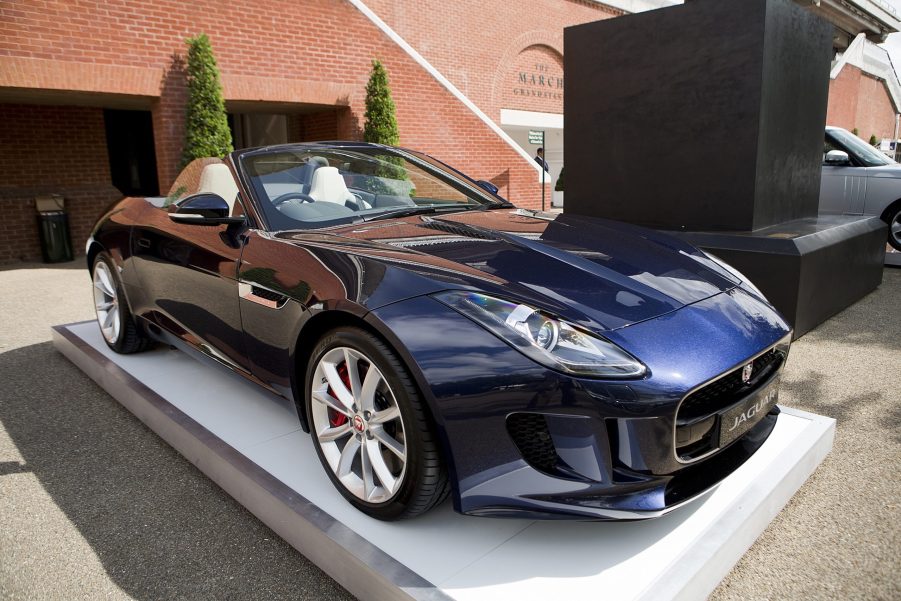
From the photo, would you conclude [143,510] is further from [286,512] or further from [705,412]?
[705,412]

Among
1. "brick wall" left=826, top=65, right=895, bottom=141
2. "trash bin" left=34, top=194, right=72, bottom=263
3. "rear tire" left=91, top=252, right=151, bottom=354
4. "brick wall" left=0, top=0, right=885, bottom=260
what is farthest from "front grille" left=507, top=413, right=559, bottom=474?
"brick wall" left=826, top=65, right=895, bottom=141

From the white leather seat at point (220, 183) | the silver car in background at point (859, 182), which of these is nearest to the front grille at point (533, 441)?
the white leather seat at point (220, 183)

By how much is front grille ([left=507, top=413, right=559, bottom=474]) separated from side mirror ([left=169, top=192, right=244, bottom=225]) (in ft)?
5.53

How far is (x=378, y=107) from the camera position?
11.0m

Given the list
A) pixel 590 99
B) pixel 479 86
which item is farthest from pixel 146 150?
pixel 590 99

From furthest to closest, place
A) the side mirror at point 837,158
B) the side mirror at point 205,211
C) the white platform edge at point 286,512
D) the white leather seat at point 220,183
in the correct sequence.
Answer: the side mirror at point 837,158 < the white leather seat at point 220,183 < the side mirror at point 205,211 < the white platform edge at point 286,512

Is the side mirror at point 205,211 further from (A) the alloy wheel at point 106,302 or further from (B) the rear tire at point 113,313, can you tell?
(A) the alloy wheel at point 106,302

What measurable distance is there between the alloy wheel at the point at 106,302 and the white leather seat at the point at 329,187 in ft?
6.15

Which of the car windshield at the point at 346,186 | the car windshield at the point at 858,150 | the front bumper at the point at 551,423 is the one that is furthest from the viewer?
the car windshield at the point at 858,150

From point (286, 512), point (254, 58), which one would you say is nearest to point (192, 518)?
point (286, 512)

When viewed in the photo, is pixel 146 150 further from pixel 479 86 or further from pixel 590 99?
pixel 590 99

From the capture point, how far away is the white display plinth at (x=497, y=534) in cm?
191

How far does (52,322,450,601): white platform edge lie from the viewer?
195cm

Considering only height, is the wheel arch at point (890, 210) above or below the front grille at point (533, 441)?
above
